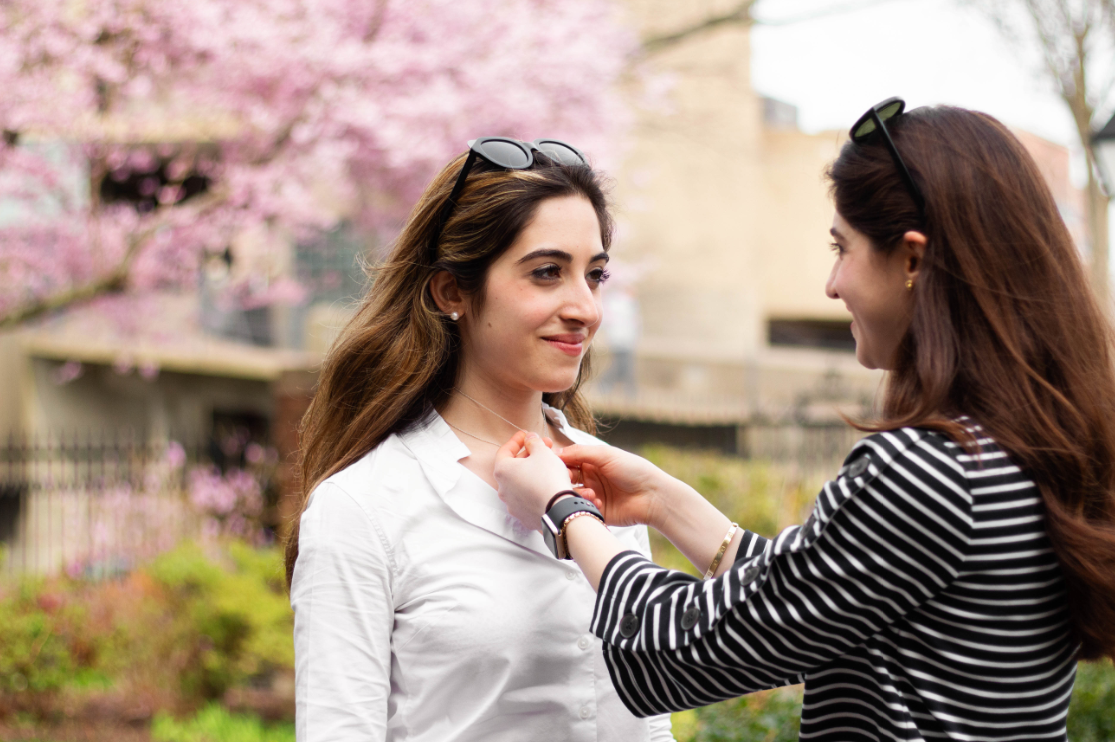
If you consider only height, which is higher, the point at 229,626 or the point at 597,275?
the point at 597,275

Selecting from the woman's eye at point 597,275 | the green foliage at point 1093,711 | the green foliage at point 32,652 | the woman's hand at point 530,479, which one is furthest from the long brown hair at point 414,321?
the green foliage at point 32,652

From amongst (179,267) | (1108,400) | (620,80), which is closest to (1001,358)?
(1108,400)

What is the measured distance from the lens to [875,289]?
1.61 m

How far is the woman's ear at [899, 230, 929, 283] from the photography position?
154cm

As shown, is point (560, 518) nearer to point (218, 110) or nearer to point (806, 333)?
point (218, 110)

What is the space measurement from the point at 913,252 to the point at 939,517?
421 millimetres

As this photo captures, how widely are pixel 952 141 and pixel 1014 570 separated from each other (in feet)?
2.11

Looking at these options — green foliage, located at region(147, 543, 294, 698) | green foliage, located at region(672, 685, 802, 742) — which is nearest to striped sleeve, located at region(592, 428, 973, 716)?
green foliage, located at region(672, 685, 802, 742)

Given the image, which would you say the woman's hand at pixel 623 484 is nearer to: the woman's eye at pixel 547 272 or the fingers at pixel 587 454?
the fingers at pixel 587 454

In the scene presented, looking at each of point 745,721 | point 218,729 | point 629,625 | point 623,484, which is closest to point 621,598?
point 629,625

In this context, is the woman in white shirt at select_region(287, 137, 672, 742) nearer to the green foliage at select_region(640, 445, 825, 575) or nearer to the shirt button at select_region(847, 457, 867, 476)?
the shirt button at select_region(847, 457, 867, 476)

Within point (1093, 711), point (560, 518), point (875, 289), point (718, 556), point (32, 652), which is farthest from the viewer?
point (32, 652)

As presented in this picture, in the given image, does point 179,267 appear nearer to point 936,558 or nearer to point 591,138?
point 591,138

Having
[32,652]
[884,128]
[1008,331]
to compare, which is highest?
[884,128]
